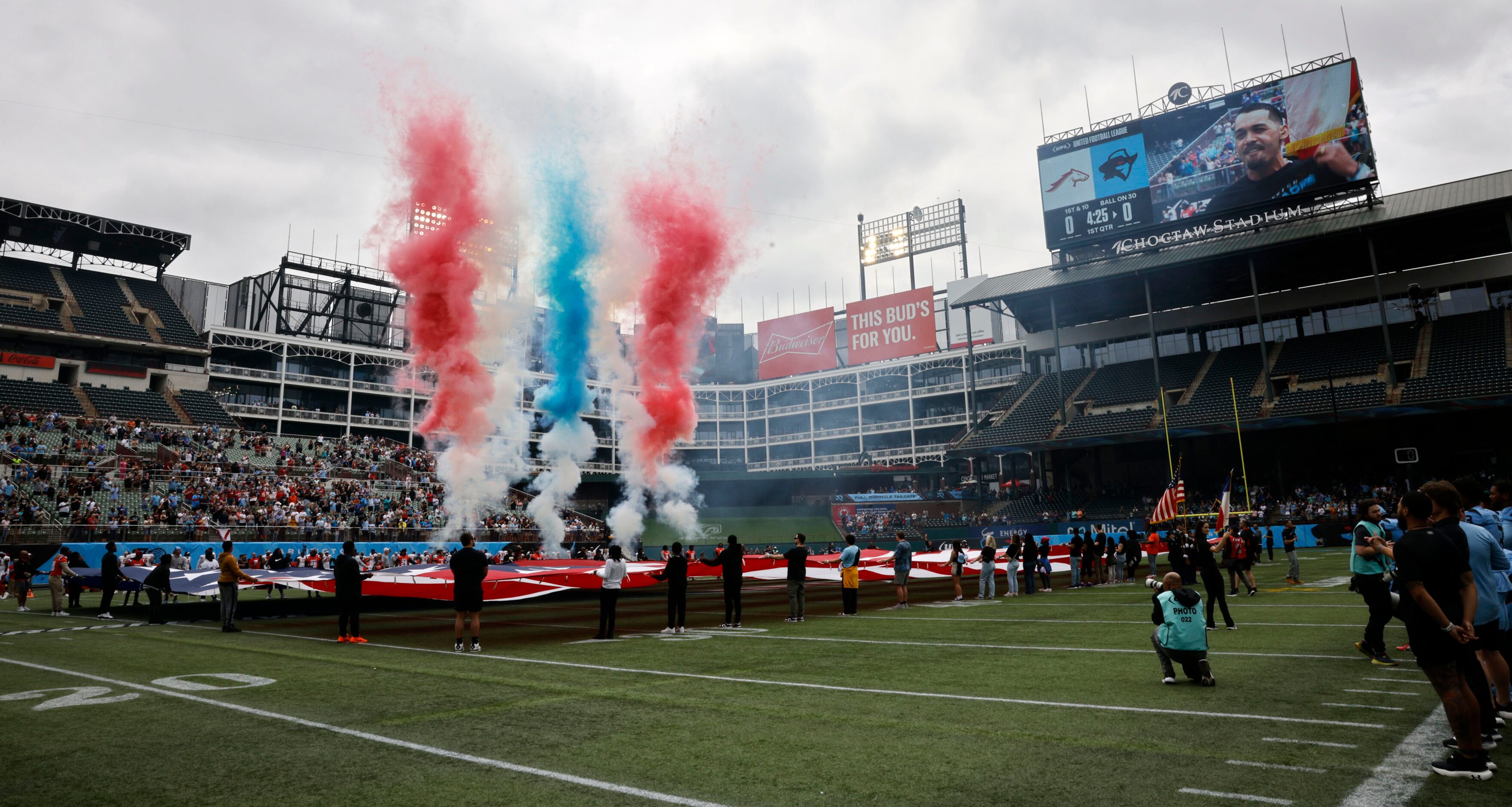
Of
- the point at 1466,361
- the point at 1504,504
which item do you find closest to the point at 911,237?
the point at 1466,361

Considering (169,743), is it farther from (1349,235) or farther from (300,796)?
(1349,235)

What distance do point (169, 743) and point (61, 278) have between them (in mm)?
66611

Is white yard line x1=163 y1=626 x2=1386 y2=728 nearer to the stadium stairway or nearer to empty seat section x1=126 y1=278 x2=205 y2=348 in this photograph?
the stadium stairway

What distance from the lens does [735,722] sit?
719 cm

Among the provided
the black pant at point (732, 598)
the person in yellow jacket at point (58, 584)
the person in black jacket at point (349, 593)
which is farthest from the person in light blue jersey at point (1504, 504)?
the person in yellow jacket at point (58, 584)

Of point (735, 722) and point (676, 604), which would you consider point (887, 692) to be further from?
point (676, 604)

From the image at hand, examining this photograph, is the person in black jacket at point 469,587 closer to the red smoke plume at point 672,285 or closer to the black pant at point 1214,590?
the black pant at point 1214,590

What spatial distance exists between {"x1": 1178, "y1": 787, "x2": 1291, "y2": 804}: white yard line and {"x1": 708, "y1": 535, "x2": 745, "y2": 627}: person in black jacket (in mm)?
10879

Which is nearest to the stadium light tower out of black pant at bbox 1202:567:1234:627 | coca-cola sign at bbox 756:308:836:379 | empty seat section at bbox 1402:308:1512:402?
coca-cola sign at bbox 756:308:836:379

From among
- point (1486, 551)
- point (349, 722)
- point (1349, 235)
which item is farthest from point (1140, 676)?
point (1349, 235)

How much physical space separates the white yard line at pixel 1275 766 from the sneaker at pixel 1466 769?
0.67 meters

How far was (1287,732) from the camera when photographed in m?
6.43

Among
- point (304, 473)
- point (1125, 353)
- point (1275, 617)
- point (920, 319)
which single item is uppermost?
point (920, 319)

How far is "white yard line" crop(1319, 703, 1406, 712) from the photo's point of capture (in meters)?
7.12
